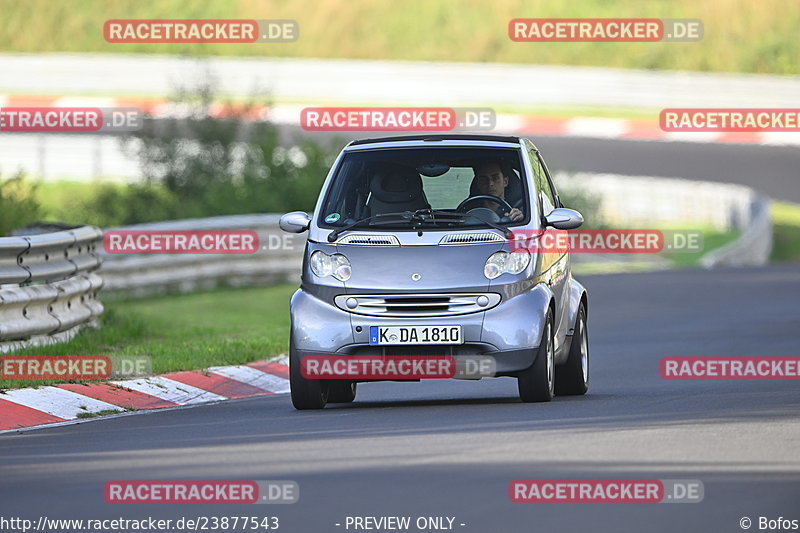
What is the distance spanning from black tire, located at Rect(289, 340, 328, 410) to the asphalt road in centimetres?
23

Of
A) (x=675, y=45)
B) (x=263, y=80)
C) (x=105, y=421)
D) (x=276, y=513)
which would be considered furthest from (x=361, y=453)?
(x=675, y=45)

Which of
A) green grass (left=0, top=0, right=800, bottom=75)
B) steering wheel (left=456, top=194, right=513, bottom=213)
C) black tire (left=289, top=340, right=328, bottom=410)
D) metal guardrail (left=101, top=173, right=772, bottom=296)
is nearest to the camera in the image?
black tire (left=289, top=340, right=328, bottom=410)

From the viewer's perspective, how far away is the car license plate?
1127 cm

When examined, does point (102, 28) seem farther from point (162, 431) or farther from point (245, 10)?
point (162, 431)

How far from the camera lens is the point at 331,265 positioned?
11.6 metres

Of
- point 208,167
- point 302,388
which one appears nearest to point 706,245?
point 208,167

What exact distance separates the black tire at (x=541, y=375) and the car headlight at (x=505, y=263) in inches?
14.2

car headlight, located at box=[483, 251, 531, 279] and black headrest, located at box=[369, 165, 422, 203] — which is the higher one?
black headrest, located at box=[369, 165, 422, 203]

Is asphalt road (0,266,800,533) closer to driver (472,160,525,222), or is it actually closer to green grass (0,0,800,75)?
driver (472,160,525,222)

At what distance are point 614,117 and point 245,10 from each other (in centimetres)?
1556

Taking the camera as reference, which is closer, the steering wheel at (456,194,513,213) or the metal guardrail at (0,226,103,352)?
the steering wheel at (456,194,513,213)

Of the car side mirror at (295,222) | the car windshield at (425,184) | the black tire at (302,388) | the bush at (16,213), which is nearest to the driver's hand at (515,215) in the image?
the car windshield at (425,184)

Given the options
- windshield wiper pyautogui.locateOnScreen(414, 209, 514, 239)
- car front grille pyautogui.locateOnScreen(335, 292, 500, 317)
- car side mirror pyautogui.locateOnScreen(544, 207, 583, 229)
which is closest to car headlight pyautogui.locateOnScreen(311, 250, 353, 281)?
car front grille pyautogui.locateOnScreen(335, 292, 500, 317)

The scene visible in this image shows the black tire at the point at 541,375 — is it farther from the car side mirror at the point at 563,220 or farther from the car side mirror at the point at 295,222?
the car side mirror at the point at 295,222
